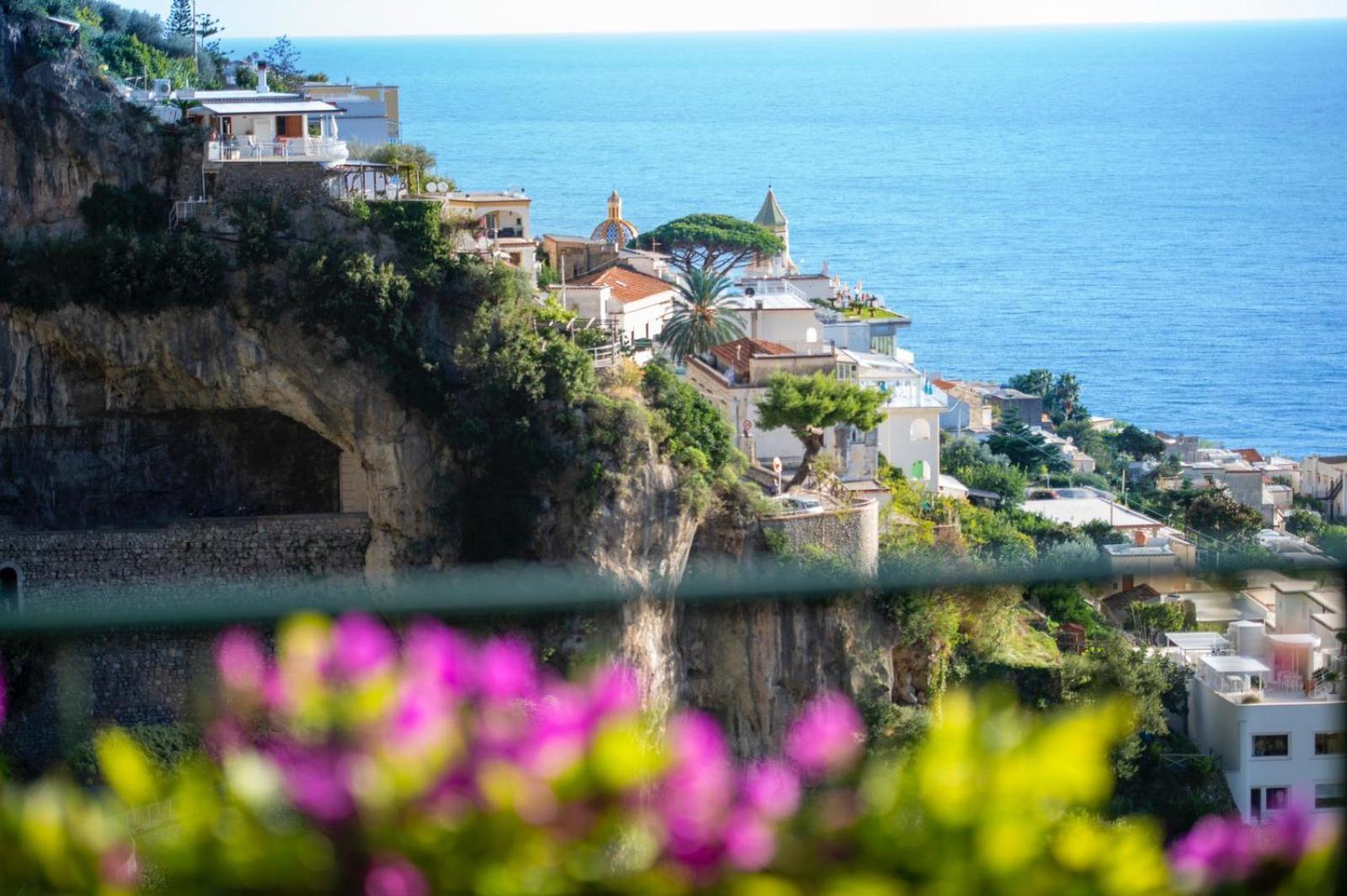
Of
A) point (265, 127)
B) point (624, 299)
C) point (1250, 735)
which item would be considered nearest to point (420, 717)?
point (1250, 735)

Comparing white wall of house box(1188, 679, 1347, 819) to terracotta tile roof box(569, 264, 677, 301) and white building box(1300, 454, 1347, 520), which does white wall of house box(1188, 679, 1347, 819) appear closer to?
terracotta tile roof box(569, 264, 677, 301)

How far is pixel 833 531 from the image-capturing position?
70.0ft

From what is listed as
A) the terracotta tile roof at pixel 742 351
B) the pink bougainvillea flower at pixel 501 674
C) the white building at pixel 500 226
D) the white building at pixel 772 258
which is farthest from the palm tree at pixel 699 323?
the pink bougainvillea flower at pixel 501 674

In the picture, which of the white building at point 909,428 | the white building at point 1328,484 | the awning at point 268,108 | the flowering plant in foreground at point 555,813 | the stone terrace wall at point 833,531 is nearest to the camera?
the flowering plant in foreground at point 555,813

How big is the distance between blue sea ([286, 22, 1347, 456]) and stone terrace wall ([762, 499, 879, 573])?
38.4 meters

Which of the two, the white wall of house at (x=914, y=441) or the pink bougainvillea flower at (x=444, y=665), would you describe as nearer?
the pink bougainvillea flower at (x=444, y=665)

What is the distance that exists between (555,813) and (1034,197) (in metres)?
110

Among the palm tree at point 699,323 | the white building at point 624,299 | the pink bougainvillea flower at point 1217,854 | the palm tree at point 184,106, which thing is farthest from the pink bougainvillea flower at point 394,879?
the palm tree at point 699,323

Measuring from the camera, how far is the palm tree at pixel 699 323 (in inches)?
1056

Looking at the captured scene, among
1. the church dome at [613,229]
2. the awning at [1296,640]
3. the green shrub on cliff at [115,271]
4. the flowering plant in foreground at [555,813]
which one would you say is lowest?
the awning at [1296,640]

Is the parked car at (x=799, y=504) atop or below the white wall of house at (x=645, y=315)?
below

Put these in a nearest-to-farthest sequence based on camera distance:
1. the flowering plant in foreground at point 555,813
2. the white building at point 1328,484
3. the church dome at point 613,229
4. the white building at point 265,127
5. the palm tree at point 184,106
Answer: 1. the flowering plant in foreground at point 555,813
2. the white building at point 265,127
3. the palm tree at point 184,106
4. the church dome at point 613,229
5. the white building at point 1328,484

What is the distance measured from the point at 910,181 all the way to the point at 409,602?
10985cm

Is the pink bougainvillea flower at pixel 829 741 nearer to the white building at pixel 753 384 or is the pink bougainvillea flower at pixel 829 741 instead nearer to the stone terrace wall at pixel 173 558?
the stone terrace wall at pixel 173 558
